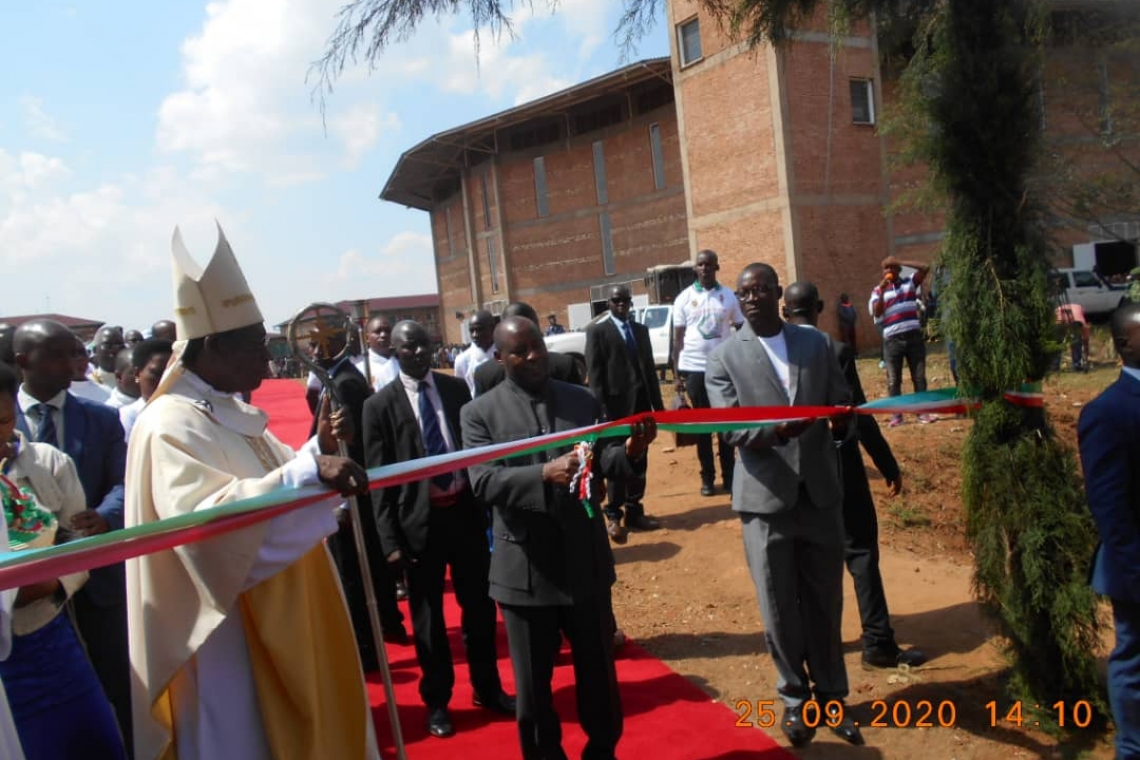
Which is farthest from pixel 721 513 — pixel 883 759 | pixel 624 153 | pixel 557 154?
pixel 557 154

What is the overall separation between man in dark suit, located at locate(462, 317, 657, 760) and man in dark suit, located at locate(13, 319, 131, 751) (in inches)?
62.6

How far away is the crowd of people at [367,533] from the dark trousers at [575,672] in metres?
0.01

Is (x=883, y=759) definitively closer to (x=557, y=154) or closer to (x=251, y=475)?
(x=251, y=475)

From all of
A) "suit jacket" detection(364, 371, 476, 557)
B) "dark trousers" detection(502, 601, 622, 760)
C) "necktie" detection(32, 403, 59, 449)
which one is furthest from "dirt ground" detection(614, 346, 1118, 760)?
"necktie" detection(32, 403, 59, 449)

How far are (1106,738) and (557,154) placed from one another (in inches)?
1407

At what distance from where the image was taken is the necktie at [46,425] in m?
3.71

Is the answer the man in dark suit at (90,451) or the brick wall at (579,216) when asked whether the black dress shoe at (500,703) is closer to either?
the man in dark suit at (90,451)

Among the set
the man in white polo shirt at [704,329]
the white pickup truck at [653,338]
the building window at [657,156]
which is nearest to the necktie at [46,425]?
the man in white polo shirt at [704,329]

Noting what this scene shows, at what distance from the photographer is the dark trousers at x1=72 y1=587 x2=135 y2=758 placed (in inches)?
140

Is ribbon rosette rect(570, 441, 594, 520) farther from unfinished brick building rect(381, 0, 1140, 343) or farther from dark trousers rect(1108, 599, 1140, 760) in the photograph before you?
unfinished brick building rect(381, 0, 1140, 343)

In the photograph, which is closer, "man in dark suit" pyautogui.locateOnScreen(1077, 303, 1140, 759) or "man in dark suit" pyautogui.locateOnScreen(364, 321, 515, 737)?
"man in dark suit" pyautogui.locateOnScreen(1077, 303, 1140, 759)

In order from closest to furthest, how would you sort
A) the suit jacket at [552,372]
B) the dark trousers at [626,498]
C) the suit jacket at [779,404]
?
the suit jacket at [779,404]
the suit jacket at [552,372]
the dark trousers at [626,498]

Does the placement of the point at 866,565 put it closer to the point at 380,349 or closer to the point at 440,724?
the point at 440,724

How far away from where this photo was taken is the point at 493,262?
41.4 metres
